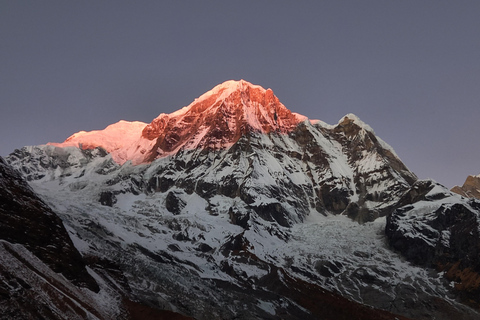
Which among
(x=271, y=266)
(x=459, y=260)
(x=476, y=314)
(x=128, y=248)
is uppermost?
(x=459, y=260)

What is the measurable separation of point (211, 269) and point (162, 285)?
61.3 meters

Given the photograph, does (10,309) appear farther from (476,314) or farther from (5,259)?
(476,314)

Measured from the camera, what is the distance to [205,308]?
5034 inches

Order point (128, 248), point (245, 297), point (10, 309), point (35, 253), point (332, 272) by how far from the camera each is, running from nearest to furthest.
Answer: point (10, 309) → point (35, 253) → point (245, 297) → point (128, 248) → point (332, 272)

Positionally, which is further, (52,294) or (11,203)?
(11,203)

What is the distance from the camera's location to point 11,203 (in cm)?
8012

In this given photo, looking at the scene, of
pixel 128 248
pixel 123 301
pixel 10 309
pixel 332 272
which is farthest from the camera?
pixel 332 272

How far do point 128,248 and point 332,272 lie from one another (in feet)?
258

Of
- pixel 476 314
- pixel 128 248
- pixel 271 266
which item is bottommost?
pixel 128 248

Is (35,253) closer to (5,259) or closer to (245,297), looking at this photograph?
(5,259)

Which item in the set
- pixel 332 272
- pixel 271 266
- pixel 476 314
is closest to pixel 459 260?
pixel 476 314

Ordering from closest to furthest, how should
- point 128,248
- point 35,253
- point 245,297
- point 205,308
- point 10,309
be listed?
point 10,309 < point 35,253 < point 205,308 < point 245,297 < point 128,248

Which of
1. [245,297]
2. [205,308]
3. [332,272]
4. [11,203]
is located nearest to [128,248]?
[245,297]

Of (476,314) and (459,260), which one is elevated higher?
(459,260)
